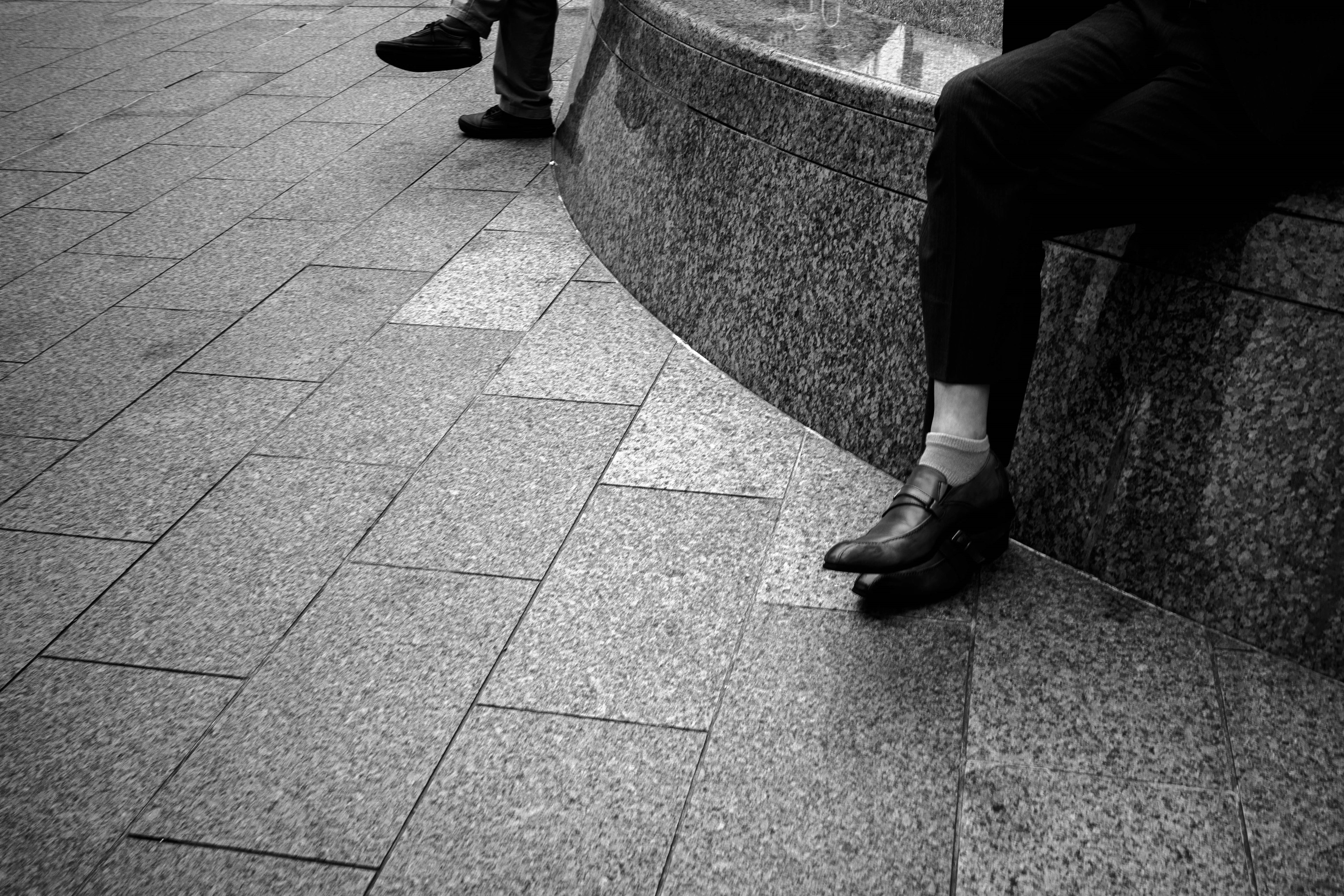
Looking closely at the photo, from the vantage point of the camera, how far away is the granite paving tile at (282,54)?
7566mm

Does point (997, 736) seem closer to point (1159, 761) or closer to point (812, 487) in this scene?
point (1159, 761)

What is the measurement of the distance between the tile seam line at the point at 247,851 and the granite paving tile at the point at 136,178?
12.6 feet

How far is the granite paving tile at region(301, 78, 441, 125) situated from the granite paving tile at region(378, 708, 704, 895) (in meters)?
4.69

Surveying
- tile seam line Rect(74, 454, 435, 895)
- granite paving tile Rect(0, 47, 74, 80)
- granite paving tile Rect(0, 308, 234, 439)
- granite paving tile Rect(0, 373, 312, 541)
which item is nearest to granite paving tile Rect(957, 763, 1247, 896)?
tile seam line Rect(74, 454, 435, 895)

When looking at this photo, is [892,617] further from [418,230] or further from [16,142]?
[16,142]

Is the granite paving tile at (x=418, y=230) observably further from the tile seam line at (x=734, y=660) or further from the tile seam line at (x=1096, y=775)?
the tile seam line at (x=1096, y=775)

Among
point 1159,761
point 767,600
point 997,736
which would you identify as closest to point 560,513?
point 767,600

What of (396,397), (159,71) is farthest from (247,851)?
(159,71)

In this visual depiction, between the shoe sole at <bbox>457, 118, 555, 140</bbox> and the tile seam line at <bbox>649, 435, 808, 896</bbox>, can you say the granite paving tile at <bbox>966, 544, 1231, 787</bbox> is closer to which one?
the tile seam line at <bbox>649, 435, 808, 896</bbox>

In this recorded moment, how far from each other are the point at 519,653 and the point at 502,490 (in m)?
0.71

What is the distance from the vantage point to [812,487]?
328 centimetres

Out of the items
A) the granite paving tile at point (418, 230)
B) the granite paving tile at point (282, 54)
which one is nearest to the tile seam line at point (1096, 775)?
the granite paving tile at point (418, 230)

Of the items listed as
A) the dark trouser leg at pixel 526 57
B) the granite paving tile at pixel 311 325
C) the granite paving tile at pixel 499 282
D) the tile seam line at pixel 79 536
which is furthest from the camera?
the dark trouser leg at pixel 526 57

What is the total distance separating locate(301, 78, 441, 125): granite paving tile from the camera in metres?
6.55
